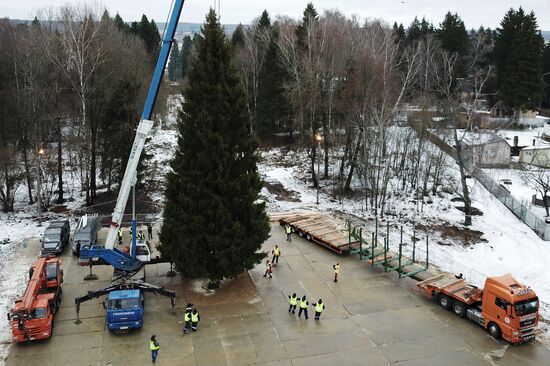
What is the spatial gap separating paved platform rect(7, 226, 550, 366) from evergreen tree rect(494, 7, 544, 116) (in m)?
48.9

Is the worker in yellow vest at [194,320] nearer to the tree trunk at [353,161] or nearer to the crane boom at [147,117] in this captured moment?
the crane boom at [147,117]

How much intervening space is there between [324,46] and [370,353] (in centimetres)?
2955

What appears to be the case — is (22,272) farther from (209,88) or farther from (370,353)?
(370,353)

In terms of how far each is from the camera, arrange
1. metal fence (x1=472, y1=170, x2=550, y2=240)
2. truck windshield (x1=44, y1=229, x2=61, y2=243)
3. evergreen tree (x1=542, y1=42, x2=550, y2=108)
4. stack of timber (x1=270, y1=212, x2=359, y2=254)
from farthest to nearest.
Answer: evergreen tree (x1=542, y1=42, x2=550, y2=108), metal fence (x1=472, y1=170, x2=550, y2=240), stack of timber (x1=270, y1=212, x2=359, y2=254), truck windshield (x1=44, y1=229, x2=61, y2=243)

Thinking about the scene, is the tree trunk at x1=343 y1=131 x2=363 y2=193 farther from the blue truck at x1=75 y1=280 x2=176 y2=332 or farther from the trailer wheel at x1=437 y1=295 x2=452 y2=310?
the blue truck at x1=75 y1=280 x2=176 y2=332

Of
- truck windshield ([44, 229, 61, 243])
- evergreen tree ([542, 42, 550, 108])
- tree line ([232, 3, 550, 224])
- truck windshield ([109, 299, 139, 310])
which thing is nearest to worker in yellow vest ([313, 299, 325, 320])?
truck windshield ([109, 299, 139, 310])

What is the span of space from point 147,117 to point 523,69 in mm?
57589

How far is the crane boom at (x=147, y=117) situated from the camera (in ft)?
66.6

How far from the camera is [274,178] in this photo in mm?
48062

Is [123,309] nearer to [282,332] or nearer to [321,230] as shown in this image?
[282,332]

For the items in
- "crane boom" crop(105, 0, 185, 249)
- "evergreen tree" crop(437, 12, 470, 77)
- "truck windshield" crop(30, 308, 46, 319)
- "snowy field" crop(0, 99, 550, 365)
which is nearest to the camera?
"truck windshield" crop(30, 308, 46, 319)

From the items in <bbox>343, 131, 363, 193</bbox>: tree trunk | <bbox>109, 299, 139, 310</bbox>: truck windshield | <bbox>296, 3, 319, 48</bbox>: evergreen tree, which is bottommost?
<bbox>109, 299, 139, 310</bbox>: truck windshield

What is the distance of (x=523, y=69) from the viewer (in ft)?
208

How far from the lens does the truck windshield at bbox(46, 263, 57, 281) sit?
2189cm
